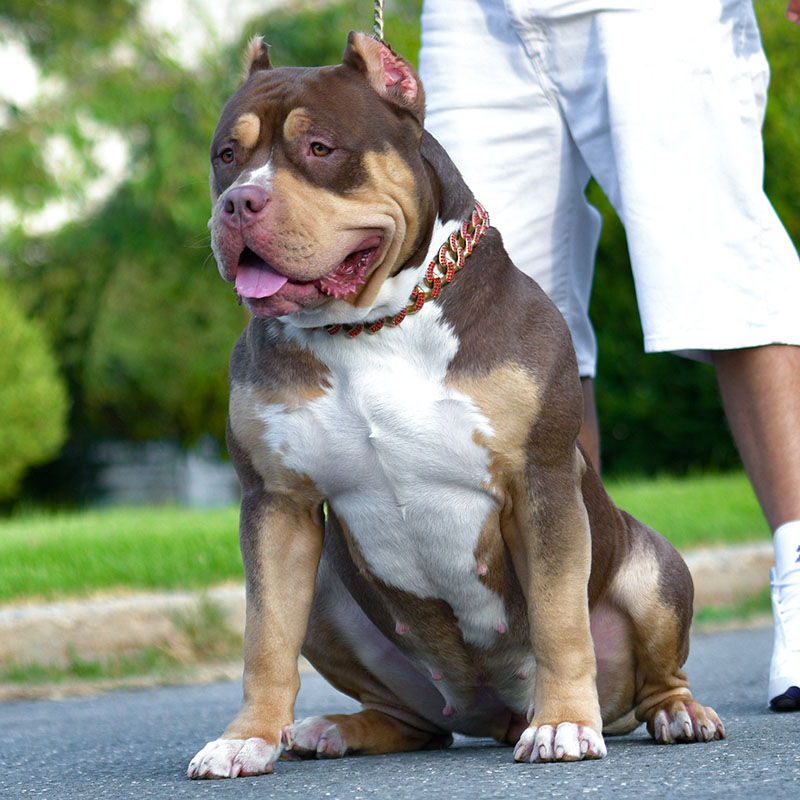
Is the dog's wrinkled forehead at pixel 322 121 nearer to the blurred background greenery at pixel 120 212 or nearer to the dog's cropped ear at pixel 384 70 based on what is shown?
the dog's cropped ear at pixel 384 70

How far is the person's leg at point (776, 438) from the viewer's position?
11.1 ft

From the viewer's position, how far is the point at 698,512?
7621 millimetres

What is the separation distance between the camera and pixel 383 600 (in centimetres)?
285

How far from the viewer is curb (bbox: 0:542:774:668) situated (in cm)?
467

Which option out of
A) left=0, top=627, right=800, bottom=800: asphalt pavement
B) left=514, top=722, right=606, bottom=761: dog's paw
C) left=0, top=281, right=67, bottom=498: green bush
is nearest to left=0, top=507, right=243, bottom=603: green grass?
left=0, top=627, right=800, bottom=800: asphalt pavement

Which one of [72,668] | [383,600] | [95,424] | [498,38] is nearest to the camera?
[383,600]

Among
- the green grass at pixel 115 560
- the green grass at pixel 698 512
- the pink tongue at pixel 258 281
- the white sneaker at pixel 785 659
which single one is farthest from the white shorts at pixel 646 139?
the green grass at pixel 698 512

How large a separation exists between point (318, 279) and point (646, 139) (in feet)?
4.16

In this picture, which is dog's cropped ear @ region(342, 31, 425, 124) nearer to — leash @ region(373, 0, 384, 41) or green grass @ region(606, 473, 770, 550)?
leash @ region(373, 0, 384, 41)

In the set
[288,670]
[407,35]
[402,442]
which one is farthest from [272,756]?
[407,35]

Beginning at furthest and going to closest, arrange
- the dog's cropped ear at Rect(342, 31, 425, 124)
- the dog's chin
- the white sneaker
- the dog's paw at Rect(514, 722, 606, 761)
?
the white sneaker < the dog's cropped ear at Rect(342, 31, 425, 124) < the dog's chin < the dog's paw at Rect(514, 722, 606, 761)

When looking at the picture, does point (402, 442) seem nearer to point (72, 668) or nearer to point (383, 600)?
point (383, 600)

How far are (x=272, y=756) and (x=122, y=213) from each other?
1693 cm

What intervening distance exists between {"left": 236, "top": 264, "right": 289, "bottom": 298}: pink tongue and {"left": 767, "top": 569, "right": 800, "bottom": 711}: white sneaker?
1624 millimetres
